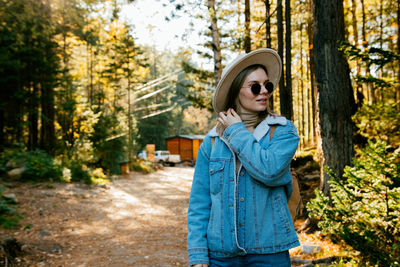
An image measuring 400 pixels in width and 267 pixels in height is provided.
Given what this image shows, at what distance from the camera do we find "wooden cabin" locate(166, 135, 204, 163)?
38125mm

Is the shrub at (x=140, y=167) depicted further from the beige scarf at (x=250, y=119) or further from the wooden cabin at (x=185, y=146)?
the beige scarf at (x=250, y=119)

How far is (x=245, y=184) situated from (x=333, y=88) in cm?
434

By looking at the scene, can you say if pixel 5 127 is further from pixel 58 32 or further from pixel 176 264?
pixel 176 264

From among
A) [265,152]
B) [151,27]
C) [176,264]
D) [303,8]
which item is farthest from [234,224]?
[151,27]

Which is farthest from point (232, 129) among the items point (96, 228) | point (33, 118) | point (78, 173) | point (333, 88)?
point (33, 118)

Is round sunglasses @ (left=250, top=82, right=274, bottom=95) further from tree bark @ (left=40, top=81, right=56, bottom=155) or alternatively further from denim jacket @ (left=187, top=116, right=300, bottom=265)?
tree bark @ (left=40, top=81, right=56, bottom=155)

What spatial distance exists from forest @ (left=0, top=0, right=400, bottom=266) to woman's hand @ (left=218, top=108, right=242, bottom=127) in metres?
2.08

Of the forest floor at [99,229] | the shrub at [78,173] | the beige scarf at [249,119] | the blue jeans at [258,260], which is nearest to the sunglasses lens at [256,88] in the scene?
the beige scarf at [249,119]

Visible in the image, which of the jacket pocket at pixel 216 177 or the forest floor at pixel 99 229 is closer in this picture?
the jacket pocket at pixel 216 177

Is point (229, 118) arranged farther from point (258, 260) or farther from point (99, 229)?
point (99, 229)

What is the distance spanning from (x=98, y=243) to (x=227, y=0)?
32.4 feet

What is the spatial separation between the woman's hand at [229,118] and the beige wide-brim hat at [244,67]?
153 mm

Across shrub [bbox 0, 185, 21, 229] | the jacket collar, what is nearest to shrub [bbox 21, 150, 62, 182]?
shrub [bbox 0, 185, 21, 229]

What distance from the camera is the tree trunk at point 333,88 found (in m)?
5.29
